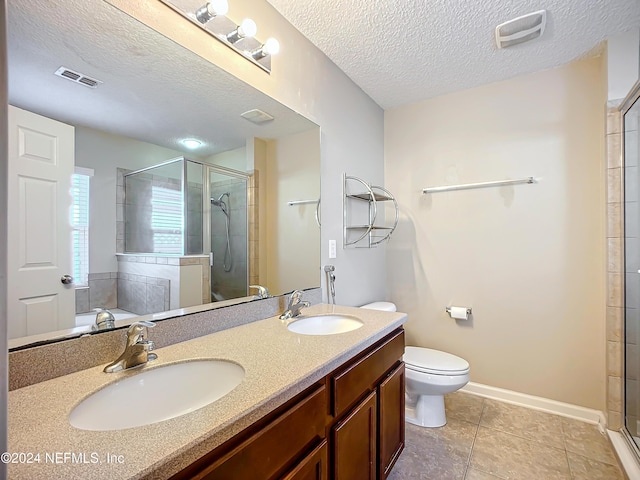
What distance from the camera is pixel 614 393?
5.89 feet

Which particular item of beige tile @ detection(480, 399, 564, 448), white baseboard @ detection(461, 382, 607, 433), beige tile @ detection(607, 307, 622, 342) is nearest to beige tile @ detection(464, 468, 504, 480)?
beige tile @ detection(480, 399, 564, 448)

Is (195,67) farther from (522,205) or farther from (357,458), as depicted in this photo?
(522,205)

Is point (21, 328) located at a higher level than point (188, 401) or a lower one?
higher

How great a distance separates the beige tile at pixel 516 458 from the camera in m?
1.53

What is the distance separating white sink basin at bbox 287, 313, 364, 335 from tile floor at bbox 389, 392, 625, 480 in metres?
0.80

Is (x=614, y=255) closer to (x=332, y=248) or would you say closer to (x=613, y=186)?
(x=613, y=186)

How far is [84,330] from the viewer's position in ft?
2.97

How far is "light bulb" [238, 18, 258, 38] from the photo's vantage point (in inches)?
52.0

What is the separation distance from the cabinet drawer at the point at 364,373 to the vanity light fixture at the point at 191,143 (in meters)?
1.05

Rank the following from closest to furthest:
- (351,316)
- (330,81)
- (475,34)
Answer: (351,316), (475,34), (330,81)

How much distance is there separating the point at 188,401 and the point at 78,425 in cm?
29

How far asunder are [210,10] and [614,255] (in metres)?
2.50

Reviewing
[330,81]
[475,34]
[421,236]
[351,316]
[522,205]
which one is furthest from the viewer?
[421,236]

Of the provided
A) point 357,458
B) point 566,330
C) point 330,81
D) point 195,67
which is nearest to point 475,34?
point 330,81
